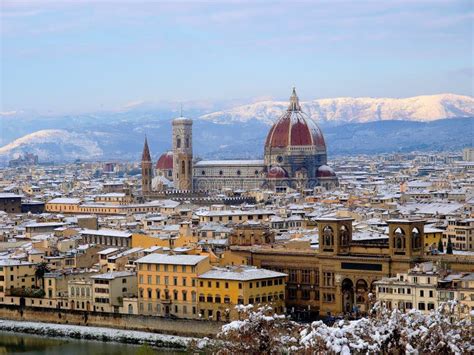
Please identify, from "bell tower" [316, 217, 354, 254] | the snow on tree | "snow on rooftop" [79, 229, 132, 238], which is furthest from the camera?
→ "snow on rooftop" [79, 229, 132, 238]

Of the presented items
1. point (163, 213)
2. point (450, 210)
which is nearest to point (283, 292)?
point (450, 210)

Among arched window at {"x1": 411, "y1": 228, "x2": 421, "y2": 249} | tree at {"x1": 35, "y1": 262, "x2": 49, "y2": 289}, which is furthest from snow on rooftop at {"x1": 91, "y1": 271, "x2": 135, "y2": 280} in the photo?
arched window at {"x1": 411, "y1": 228, "x2": 421, "y2": 249}

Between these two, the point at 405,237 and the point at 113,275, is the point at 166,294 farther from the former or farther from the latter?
the point at 405,237

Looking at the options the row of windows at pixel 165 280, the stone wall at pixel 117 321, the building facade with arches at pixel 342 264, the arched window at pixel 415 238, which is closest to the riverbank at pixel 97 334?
the stone wall at pixel 117 321

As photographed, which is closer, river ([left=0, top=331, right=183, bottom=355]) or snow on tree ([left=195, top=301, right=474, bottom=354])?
snow on tree ([left=195, top=301, right=474, bottom=354])

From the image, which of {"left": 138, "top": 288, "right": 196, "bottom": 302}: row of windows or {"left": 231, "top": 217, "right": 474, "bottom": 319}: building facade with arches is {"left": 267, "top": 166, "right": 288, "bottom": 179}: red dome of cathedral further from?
{"left": 138, "top": 288, "right": 196, "bottom": 302}: row of windows

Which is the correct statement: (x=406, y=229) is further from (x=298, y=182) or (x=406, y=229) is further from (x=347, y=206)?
(x=298, y=182)

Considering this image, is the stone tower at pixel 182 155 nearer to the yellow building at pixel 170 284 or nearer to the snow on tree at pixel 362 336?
the yellow building at pixel 170 284
